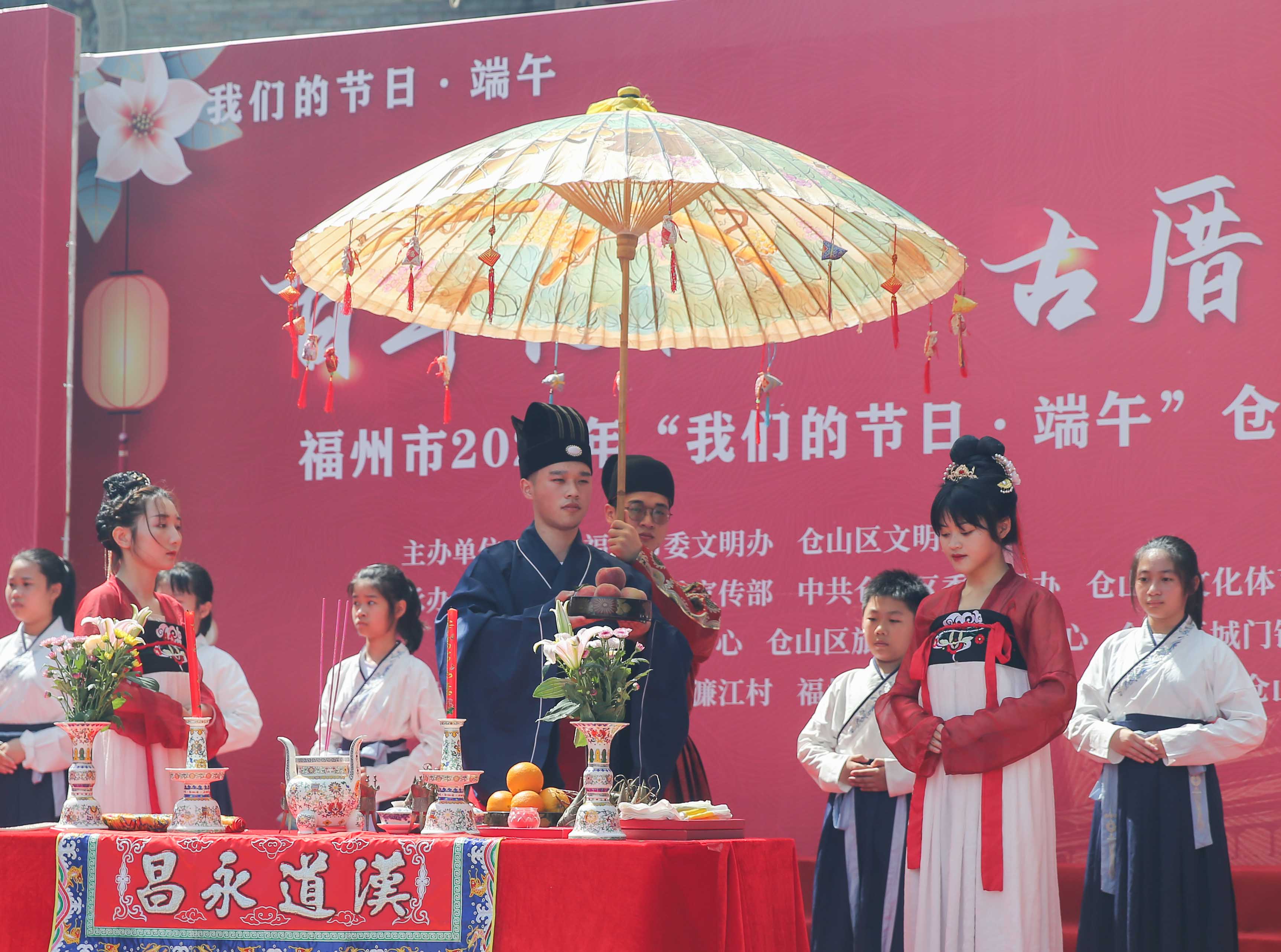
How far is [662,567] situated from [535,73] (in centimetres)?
228

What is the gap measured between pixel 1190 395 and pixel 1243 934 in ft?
5.14

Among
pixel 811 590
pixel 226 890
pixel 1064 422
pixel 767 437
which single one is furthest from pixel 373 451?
pixel 226 890

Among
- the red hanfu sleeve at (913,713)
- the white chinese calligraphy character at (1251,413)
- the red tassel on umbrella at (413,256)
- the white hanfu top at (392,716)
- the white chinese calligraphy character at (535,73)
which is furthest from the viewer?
the white chinese calligraphy character at (535,73)

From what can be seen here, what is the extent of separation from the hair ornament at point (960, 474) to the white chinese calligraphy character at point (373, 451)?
248cm

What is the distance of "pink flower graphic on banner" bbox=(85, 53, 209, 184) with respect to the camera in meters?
5.87

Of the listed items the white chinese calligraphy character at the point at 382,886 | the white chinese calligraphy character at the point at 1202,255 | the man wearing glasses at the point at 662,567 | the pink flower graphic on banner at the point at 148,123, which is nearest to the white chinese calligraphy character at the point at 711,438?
the man wearing glasses at the point at 662,567

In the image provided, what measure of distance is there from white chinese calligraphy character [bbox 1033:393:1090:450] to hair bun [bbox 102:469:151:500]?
2644mm

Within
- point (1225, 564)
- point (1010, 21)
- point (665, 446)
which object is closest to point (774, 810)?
point (665, 446)

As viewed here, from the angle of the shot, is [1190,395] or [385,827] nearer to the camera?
[385,827]

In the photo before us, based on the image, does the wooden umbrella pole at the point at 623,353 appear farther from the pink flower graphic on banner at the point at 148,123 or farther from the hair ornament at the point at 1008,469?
the pink flower graphic on banner at the point at 148,123

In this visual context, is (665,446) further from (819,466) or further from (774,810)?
(774,810)

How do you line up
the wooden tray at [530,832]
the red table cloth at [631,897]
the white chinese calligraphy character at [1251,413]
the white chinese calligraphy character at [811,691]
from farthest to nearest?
the white chinese calligraphy character at [811,691]
the white chinese calligraphy character at [1251,413]
the wooden tray at [530,832]
the red table cloth at [631,897]

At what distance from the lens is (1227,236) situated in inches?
190

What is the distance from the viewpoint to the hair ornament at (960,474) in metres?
3.64
